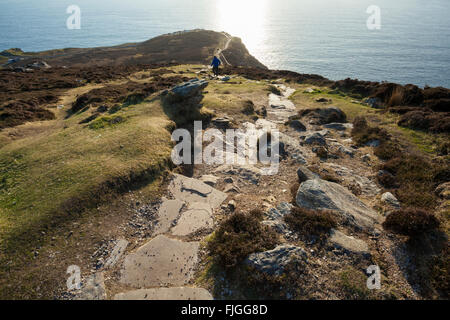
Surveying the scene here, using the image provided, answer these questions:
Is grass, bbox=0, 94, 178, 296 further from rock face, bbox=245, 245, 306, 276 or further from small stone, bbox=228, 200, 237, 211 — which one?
rock face, bbox=245, 245, 306, 276

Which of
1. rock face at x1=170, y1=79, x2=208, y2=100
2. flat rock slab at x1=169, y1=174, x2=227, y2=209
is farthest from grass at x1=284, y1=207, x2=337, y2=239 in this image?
rock face at x1=170, y1=79, x2=208, y2=100

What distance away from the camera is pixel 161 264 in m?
8.12

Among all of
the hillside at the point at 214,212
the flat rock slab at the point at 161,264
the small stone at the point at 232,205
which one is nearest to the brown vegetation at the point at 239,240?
the hillside at the point at 214,212

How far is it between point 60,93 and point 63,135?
67.2ft

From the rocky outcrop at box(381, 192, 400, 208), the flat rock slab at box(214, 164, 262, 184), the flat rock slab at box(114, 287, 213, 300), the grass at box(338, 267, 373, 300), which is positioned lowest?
the flat rock slab at box(114, 287, 213, 300)

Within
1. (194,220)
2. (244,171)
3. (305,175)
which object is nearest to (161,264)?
(194,220)

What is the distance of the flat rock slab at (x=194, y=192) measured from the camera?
11.6m

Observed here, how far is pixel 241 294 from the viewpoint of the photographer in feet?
22.8

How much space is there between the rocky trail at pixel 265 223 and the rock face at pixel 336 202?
43 millimetres

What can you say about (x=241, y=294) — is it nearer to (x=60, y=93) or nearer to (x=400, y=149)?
(x=400, y=149)

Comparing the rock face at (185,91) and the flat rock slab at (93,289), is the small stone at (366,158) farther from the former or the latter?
the flat rock slab at (93,289)

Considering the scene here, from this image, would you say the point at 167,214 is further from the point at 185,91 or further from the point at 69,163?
the point at 185,91

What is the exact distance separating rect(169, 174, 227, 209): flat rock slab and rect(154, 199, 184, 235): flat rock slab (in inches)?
18.9

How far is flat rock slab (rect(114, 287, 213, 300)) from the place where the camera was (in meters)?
6.97
